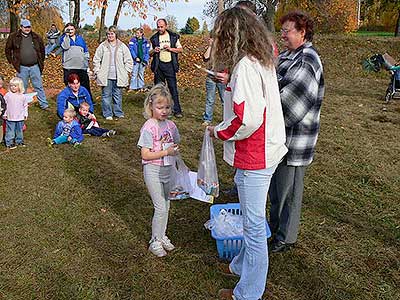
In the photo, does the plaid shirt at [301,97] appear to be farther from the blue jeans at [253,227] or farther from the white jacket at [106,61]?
the white jacket at [106,61]

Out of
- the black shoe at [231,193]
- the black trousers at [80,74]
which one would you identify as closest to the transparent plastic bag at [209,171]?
the black shoe at [231,193]

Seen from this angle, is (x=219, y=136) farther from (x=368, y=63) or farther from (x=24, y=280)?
(x=368, y=63)

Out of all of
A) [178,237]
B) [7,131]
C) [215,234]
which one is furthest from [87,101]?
[215,234]

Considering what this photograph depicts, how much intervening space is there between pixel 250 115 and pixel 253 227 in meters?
0.69

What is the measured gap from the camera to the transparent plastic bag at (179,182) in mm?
3400

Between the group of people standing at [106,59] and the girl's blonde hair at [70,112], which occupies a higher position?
the group of people standing at [106,59]

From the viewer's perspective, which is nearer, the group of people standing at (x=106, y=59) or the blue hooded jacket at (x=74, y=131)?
the blue hooded jacket at (x=74, y=131)

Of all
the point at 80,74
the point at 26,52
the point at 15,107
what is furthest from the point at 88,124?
the point at 26,52

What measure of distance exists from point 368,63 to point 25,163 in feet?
30.2

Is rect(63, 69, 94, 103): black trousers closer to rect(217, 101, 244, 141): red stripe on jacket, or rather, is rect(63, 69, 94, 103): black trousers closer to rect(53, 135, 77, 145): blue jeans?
rect(53, 135, 77, 145): blue jeans

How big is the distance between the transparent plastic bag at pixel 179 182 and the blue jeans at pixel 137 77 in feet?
24.5

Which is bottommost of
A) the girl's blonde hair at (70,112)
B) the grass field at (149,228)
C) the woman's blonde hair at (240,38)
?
the grass field at (149,228)

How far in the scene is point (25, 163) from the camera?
18.7 feet

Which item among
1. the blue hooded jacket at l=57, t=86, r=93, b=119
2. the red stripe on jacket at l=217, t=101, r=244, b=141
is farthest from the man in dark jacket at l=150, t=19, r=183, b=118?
the red stripe on jacket at l=217, t=101, r=244, b=141
